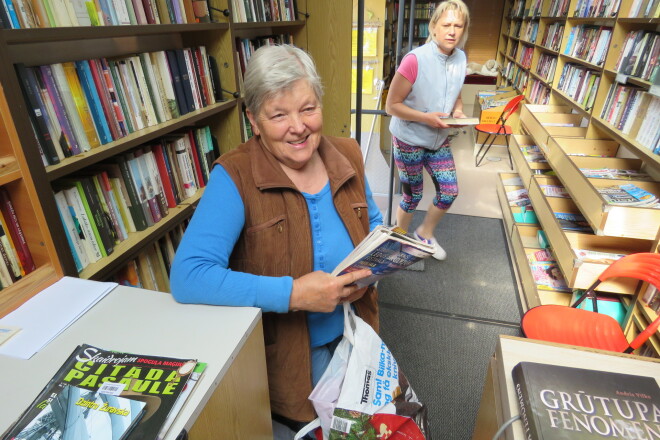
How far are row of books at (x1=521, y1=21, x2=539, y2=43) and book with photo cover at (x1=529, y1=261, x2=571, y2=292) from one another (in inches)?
141

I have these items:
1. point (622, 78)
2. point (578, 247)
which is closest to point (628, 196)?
point (578, 247)

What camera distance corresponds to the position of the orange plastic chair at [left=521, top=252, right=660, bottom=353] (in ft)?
4.68

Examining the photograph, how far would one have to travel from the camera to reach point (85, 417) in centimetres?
61

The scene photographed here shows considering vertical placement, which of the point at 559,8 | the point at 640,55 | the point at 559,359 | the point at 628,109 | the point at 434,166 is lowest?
the point at 434,166

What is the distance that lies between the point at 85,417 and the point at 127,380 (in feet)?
0.25

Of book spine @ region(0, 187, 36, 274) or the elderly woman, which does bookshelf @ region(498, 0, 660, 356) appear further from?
book spine @ region(0, 187, 36, 274)

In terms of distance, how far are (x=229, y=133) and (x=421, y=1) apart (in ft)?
21.9

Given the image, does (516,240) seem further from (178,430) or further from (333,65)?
(178,430)

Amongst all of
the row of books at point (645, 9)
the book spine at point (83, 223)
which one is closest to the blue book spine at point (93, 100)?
the book spine at point (83, 223)

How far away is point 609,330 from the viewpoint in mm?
1494

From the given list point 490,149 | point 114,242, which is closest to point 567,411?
point 114,242

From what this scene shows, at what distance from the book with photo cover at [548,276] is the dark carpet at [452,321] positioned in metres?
0.21

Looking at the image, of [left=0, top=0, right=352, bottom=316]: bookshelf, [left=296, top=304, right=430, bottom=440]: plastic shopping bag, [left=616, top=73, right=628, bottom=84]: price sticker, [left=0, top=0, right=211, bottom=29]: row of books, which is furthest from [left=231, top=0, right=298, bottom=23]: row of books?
[left=616, top=73, right=628, bottom=84]: price sticker

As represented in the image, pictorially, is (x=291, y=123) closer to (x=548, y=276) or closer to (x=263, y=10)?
(x=263, y=10)
